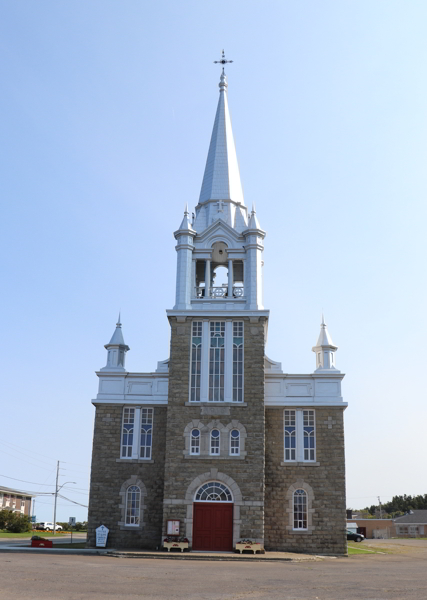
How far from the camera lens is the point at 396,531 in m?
84.4

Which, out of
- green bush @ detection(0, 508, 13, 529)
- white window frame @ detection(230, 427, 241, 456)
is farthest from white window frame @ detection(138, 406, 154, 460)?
green bush @ detection(0, 508, 13, 529)

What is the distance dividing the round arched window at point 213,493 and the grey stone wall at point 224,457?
32cm

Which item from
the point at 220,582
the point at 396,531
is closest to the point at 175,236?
the point at 220,582

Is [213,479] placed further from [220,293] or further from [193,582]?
[193,582]

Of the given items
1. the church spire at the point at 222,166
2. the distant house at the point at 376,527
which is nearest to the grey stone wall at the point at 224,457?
the church spire at the point at 222,166

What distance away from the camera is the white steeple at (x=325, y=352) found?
36.8 metres

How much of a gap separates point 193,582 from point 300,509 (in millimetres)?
17942

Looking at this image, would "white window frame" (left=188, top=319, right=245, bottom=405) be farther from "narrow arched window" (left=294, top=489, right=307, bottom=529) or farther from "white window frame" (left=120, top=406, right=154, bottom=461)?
"narrow arched window" (left=294, top=489, right=307, bottom=529)

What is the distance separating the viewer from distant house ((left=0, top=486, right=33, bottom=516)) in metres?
79.8

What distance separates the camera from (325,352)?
1458 inches

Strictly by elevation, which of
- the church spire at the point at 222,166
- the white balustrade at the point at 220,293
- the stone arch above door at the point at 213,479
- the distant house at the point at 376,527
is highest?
the church spire at the point at 222,166

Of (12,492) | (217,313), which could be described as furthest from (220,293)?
(12,492)

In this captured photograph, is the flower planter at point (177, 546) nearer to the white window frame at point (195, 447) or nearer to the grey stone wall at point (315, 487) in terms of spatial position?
the white window frame at point (195, 447)

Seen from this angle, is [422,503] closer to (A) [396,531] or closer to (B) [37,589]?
(A) [396,531]
